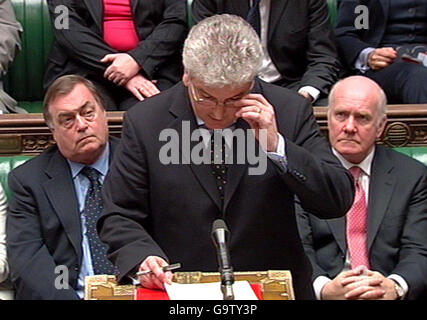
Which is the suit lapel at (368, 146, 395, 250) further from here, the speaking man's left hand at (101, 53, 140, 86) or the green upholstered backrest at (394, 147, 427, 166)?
the speaking man's left hand at (101, 53, 140, 86)

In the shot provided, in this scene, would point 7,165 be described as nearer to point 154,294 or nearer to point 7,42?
point 7,42

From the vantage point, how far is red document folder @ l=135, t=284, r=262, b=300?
1397 mm

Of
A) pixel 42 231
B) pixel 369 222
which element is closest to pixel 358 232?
pixel 369 222

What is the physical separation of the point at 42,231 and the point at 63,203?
82 millimetres

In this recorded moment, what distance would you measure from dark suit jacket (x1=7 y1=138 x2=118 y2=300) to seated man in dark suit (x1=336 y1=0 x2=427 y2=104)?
1084 mm

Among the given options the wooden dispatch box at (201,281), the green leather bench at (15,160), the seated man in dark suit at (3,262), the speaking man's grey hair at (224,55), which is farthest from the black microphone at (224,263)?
the green leather bench at (15,160)

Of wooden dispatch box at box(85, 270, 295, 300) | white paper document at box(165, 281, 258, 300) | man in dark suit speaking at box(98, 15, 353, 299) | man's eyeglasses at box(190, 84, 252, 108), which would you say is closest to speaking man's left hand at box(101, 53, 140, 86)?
A: man in dark suit speaking at box(98, 15, 353, 299)

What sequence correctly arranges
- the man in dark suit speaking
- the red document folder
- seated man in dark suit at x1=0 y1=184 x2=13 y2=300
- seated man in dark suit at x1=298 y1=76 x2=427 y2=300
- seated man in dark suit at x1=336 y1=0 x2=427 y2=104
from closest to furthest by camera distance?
the red document folder < the man in dark suit speaking < seated man in dark suit at x1=298 y1=76 x2=427 y2=300 < seated man in dark suit at x1=0 y1=184 x2=13 y2=300 < seated man in dark suit at x1=336 y1=0 x2=427 y2=104

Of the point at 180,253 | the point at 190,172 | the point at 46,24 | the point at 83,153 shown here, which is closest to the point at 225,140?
the point at 190,172

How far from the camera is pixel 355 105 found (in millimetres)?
2279

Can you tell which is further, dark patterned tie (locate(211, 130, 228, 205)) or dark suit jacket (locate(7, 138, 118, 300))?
dark suit jacket (locate(7, 138, 118, 300))

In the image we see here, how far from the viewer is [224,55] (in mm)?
1510

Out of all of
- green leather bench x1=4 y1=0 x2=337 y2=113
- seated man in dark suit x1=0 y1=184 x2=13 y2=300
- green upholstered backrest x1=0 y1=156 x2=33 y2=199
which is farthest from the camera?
green leather bench x1=4 y1=0 x2=337 y2=113
